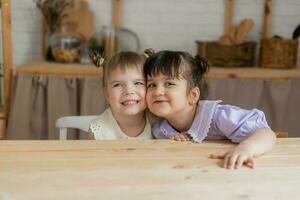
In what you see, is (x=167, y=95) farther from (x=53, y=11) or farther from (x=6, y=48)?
(x=53, y=11)

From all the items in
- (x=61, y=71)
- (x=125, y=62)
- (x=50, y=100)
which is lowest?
(x=50, y=100)

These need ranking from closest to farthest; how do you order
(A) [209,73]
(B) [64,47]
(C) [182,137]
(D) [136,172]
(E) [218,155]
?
(D) [136,172], (E) [218,155], (C) [182,137], (A) [209,73], (B) [64,47]

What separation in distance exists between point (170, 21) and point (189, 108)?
208cm

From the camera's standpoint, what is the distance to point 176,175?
38.7 inches

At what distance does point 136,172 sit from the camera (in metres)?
0.99

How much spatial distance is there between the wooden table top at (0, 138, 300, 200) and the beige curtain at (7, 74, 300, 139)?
1.72 meters

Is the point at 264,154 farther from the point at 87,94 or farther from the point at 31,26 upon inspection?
the point at 31,26

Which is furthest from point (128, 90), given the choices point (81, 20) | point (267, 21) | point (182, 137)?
point (267, 21)

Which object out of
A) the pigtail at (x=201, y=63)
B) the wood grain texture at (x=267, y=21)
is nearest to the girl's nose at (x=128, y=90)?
the pigtail at (x=201, y=63)

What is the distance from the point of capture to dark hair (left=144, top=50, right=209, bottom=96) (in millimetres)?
1354

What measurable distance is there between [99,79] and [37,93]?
1.34 feet

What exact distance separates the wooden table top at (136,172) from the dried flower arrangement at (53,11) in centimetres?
210

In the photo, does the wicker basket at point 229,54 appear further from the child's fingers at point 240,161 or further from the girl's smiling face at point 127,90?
the child's fingers at point 240,161

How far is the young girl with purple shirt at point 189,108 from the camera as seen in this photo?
1300mm
